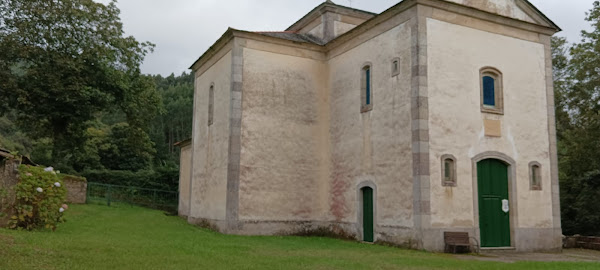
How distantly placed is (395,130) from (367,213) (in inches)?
112

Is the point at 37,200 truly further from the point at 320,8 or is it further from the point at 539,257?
the point at 539,257

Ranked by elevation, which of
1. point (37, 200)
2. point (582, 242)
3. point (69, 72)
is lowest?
point (582, 242)

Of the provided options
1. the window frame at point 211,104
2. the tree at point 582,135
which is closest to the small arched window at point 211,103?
the window frame at point 211,104

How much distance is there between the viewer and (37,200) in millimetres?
12867

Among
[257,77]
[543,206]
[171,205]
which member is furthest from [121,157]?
[543,206]

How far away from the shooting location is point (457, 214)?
14125 mm

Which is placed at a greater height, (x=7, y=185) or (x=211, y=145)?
(x=211, y=145)

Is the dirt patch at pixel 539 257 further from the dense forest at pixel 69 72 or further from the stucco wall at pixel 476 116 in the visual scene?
the dense forest at pixel 69 72

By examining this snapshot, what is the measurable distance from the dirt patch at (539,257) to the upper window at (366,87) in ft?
18.4

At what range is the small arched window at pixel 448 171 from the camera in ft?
46.4

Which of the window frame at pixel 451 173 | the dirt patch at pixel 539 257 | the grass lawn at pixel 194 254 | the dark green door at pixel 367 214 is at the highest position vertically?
the window frame at pixel 451 173

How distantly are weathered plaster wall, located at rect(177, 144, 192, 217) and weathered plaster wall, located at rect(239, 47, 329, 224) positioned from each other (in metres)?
7.11

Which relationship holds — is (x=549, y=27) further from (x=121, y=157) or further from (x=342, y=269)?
(x=121, y=157)

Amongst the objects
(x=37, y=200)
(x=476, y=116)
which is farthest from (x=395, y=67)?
(x=37, y=200)
